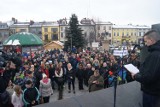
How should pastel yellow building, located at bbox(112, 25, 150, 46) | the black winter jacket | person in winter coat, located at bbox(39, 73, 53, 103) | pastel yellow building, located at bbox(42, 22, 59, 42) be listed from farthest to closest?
pastel yellow building, located at bbox(112, 25, 150, 46)
pastel yellow building, located at bbox(42, 22, 59, 42)
person in winter coat, located at bbox(39, 73, 53, 103)
the black winter jacket

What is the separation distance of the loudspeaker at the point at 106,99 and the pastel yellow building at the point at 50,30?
80.2 m

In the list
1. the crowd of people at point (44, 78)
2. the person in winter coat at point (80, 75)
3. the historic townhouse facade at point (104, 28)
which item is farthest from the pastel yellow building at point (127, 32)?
the person in winter coat at point (80, 75)

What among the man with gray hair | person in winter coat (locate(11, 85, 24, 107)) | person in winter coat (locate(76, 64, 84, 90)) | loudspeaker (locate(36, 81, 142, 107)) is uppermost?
the man with gray hair

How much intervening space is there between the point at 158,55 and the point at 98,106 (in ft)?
5.83

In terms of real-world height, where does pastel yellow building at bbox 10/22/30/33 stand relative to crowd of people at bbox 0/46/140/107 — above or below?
above

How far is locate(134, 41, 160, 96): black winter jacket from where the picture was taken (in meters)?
3.50

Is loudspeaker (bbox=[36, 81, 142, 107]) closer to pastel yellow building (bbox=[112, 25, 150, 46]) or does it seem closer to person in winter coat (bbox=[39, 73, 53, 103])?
person in winter coat (bbox=[39, 73, 53, 103])

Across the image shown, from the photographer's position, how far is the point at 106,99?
5.00 m

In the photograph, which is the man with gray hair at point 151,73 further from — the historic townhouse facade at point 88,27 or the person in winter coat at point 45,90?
the historic townhouse facade at point 88,27

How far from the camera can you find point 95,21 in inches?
3509

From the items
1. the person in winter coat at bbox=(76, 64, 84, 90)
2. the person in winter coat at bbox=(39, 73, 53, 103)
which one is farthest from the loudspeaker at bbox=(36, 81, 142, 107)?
the person in winter coat at bbox=(76, 64, 84, 90)

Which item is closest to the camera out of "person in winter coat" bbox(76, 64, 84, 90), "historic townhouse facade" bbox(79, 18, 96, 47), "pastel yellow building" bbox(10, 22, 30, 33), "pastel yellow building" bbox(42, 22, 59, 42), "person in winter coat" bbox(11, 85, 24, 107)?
"person in winter coat" bbox(11, 85, 24, 107)

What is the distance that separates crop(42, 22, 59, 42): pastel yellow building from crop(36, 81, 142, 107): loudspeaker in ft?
263

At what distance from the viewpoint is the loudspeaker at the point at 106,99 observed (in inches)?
176
